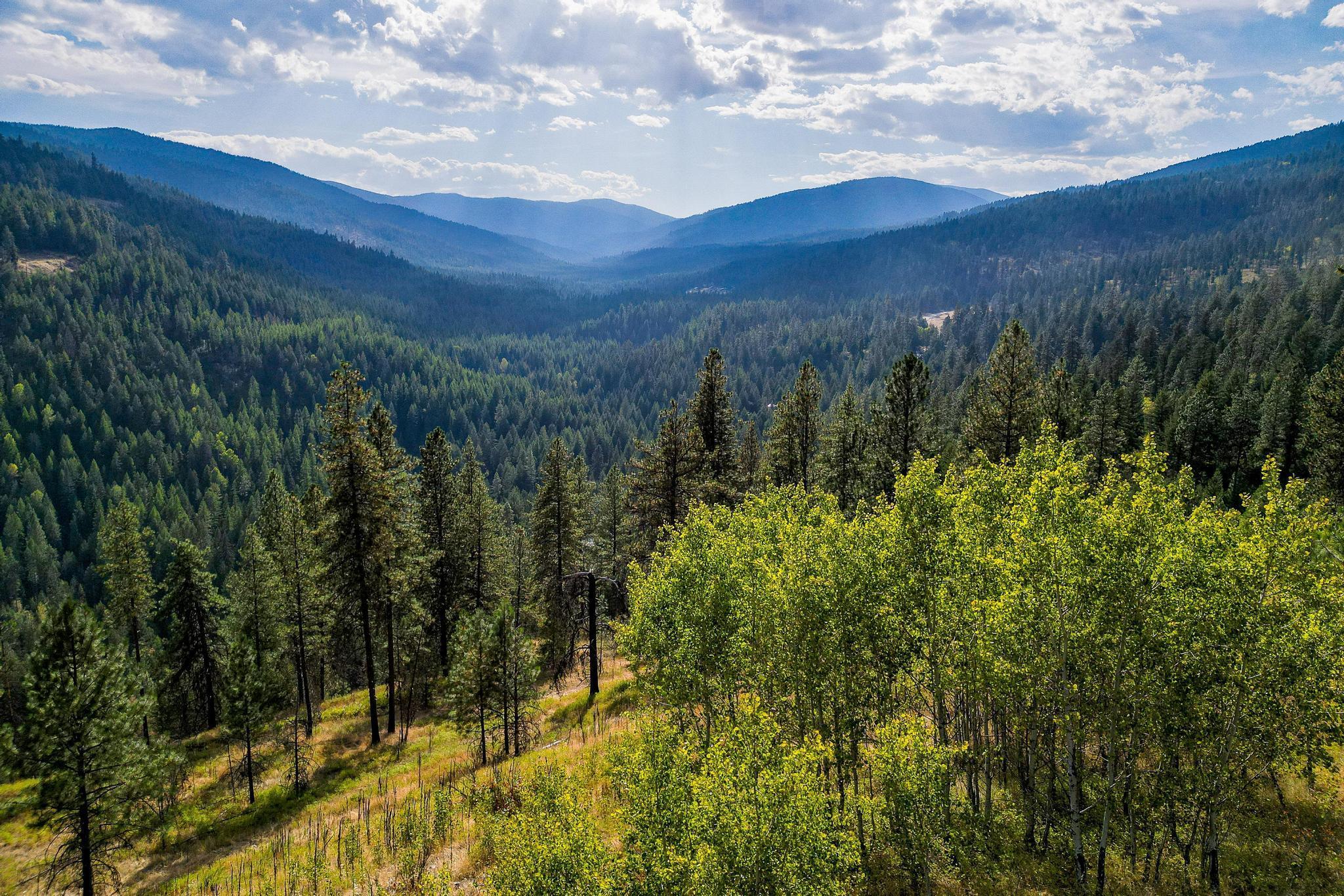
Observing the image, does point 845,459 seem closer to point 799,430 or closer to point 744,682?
point 799,430

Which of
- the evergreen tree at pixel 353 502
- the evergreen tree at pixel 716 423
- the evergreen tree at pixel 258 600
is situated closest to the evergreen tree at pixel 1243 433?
the evergreen tree at pixel 716 423

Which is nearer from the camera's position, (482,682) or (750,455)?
(482,682)

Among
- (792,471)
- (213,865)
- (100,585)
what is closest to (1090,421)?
(792,471)

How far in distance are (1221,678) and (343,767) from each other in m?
33.7

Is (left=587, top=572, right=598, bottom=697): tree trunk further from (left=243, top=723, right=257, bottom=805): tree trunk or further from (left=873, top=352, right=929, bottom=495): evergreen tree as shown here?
(left=873, top=352, right=929, bottom=495): evergreen tree

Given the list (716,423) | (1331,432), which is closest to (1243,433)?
(1331,432)

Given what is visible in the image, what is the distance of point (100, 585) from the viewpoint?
11388cm

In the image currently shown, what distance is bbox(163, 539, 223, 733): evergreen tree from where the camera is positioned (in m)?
38.2

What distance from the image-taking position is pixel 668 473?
3869 cm

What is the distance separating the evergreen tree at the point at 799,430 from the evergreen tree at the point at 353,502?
80.1 ft

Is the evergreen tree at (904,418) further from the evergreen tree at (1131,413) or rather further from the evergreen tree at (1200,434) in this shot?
the evergreen tree at (1200,434)

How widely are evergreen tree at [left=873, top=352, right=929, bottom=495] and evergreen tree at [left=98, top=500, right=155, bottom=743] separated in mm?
43856

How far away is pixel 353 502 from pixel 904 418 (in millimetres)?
30734

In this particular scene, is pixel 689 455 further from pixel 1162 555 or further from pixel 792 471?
pixel 1162 555
